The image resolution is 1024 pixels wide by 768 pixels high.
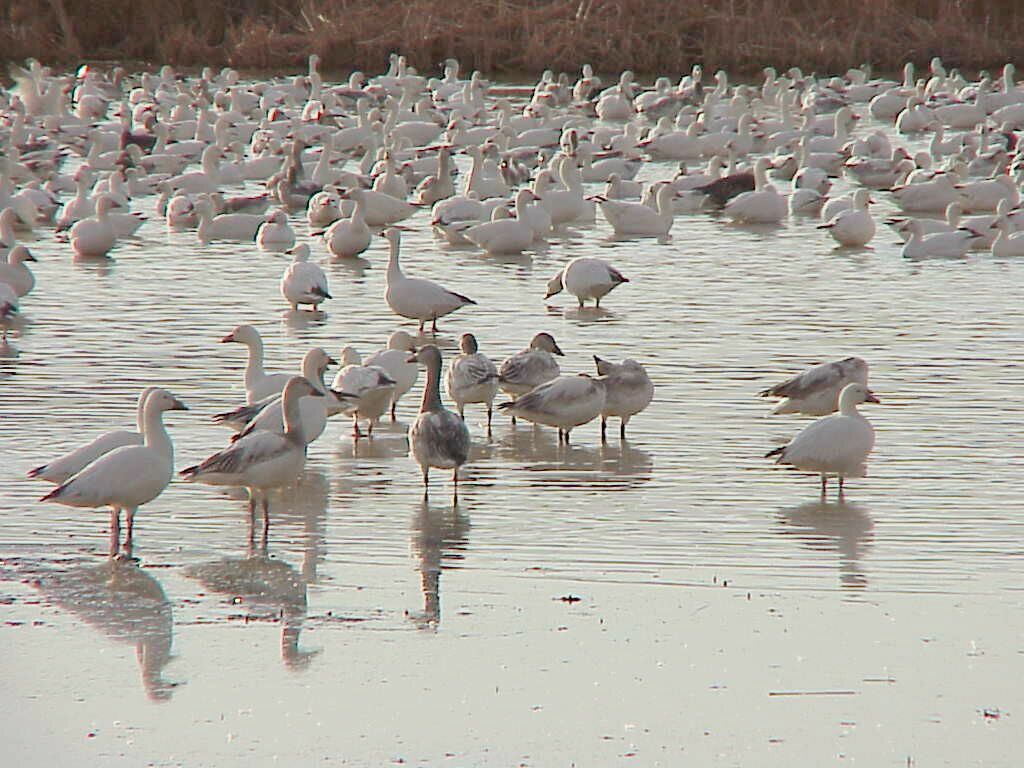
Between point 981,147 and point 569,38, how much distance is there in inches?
584

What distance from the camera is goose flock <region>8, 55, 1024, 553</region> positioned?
933 centimetres

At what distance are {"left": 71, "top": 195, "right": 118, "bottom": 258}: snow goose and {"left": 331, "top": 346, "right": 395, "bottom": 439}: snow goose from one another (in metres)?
8.17

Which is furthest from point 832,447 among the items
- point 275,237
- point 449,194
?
point 449,194

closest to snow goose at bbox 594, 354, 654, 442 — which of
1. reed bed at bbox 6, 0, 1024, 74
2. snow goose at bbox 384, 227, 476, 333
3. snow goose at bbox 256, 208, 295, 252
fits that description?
snow goose at bbox 384, 227, 476, 333

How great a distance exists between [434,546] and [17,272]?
799 cm

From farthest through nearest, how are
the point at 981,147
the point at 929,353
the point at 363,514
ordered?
1. the point at 981,147
2. the point at 929,353
3. the point at 363,514

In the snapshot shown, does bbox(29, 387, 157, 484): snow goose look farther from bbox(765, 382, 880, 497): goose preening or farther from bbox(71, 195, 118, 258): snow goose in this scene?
bbox(71, 195, 118, 258): snow goose

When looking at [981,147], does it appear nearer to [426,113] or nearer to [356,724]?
[426,113]

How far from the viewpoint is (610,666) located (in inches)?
269

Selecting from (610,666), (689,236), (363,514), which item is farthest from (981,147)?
(610,666)

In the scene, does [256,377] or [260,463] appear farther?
[256,377]

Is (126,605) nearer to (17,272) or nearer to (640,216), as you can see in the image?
(17,272)

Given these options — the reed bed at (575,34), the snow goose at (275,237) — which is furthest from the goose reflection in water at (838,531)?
the reed bed at (575,34)

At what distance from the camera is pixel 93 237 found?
59.5 feet
